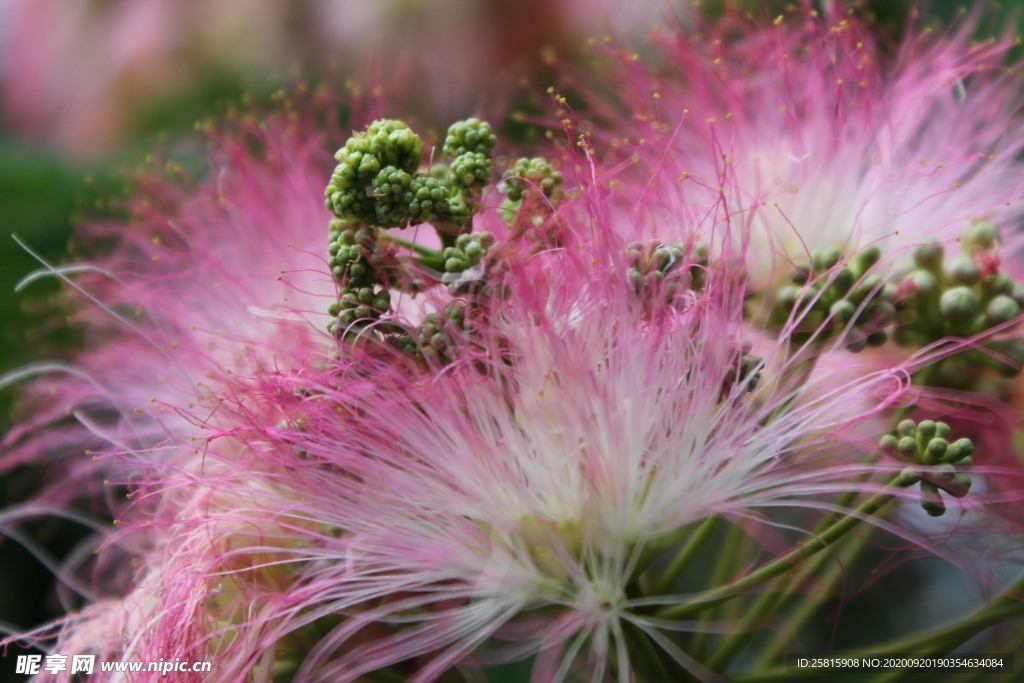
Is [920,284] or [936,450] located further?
[920,284]

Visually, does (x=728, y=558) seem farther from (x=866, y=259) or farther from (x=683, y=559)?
(x=866, y=259)

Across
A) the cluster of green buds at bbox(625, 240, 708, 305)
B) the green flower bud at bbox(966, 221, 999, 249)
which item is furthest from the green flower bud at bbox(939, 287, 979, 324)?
the cluster of green buds at bbox(625, 240, 708, 305)

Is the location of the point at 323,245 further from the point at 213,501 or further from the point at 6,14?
the point at 6,14

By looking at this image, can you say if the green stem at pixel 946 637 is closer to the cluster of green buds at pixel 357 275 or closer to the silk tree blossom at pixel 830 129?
the silk tree blossom at pixel 830 129

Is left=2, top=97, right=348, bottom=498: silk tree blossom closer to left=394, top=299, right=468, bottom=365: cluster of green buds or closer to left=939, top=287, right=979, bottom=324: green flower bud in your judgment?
left=394, top=299, right=468, bottom=365: cluster of green buds

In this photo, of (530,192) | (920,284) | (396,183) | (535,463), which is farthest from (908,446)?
(396,183)

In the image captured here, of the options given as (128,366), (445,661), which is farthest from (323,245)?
(445,661)
